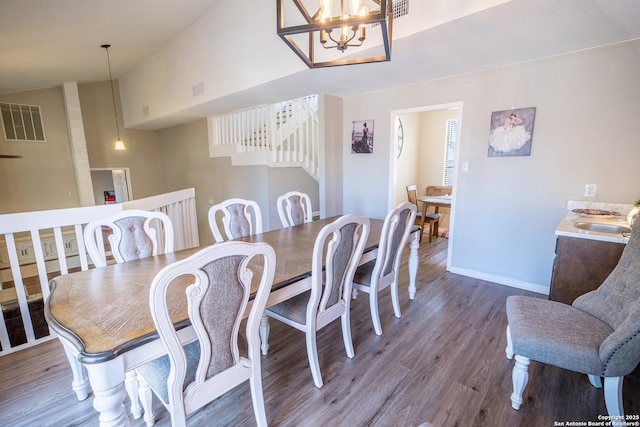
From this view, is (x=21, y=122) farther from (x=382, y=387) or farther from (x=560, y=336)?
(x=560, y=336)

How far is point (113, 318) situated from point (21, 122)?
6.82 metres

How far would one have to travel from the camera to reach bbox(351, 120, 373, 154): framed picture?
4059 millimetres

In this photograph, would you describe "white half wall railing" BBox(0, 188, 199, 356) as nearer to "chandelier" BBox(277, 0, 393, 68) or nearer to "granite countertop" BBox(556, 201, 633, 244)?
"chandelier" BBox(277, 0, 393, 68)

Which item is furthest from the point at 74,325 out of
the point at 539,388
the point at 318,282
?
the point at 539,388

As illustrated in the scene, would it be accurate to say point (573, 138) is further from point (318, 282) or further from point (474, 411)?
point (318, 282)


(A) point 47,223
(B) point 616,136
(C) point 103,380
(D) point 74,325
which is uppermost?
(B) point 616,136

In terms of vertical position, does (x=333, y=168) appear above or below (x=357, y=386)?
above

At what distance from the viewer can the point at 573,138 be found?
Result: 8.61ft

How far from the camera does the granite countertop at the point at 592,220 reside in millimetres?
1818

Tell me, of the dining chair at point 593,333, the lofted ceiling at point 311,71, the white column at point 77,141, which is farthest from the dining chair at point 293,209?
the white column at point 77,141

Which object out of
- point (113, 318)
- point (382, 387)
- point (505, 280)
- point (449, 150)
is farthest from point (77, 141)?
point (505, 280)

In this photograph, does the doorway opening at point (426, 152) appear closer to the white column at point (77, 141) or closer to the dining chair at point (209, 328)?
the dining chair at point (209, 328)

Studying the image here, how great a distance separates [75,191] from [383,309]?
678 cm

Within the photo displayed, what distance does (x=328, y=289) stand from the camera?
5.75 feet
